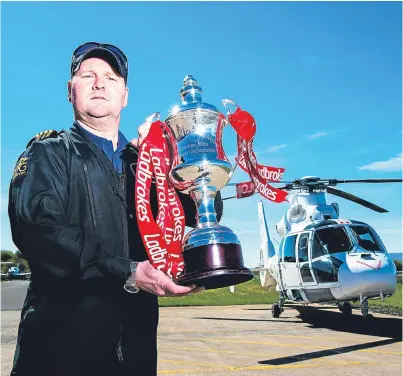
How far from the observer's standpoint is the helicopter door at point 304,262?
34.0ft

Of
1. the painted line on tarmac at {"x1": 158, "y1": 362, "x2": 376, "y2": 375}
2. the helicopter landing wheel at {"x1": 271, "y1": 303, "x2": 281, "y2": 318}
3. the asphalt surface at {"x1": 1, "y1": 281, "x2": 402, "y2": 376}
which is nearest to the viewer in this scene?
the painted line on tarmac at {"x1": 158, "y1": 362, "x2": 376, "y2": 375}

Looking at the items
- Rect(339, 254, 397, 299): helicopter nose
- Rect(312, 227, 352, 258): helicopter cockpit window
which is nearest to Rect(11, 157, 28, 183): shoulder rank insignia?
Rect(339, 254, 397, 299): helicopter nose

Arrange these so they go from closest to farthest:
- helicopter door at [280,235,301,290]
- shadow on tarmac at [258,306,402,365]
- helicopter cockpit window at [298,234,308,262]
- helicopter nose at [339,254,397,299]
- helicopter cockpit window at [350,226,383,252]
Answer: shadow on tarmac at [258,306,402,365]
helicopter nose at [339,254,397,299]
helicopter cockpit window at [350,226,383,252]
helicopter cockpit window at [298,234,308,262]
helicopter door at [280,235,301,290]

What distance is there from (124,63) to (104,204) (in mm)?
644

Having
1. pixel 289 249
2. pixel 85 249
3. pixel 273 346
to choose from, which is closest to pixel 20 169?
pixel 85 249

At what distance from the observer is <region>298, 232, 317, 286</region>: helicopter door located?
10359 mm

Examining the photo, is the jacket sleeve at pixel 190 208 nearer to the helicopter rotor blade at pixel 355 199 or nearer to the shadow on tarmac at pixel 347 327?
the shadow on tarmac at pixel 347 327

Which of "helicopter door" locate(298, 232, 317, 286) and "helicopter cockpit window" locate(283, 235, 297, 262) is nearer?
"helicopter door" locate(298, 232, 317, 286)

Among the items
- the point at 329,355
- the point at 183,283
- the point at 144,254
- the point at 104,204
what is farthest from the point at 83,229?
the point at 329,355

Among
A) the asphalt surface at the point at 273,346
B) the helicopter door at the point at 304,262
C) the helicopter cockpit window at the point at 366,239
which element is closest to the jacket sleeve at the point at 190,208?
the asphalt surface at the point at 273,346

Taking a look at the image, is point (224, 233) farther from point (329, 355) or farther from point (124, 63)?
point (329, 355)

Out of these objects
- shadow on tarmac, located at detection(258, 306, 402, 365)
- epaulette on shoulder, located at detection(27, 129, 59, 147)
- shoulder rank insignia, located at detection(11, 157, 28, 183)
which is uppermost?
epaulette on shoulder, located at detection(27, 129, 59, 147)

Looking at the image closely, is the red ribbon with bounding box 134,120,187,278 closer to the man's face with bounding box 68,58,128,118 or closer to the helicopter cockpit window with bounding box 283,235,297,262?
the man's face with bounding box 68,58,128,118

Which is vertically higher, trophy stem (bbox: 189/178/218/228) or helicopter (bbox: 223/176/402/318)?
helicopter (bbox: 223/176/402/318)
